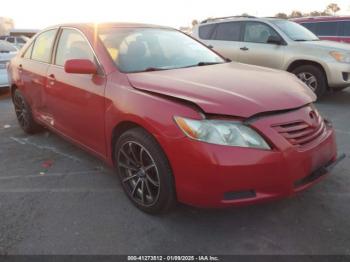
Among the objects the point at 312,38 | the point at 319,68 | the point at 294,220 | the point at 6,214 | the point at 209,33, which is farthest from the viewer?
the point at 209,33

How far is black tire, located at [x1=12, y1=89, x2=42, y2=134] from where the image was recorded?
5117 mm

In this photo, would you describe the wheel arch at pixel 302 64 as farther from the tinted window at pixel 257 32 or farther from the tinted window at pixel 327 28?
the tinted window at pixel 327 28

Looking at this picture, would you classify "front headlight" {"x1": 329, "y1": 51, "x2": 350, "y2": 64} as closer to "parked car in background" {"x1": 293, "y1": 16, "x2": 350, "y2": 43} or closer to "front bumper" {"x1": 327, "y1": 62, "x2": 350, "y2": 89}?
"front bumper" {"x1": 327, "y1": 62, "x2": 350, "y2": 89}

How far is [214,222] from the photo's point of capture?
3.00 m

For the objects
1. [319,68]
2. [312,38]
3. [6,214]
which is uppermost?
[312,38]

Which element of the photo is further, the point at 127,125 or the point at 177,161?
the point at 127,125

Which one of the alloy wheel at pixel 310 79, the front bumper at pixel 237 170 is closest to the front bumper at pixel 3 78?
the alloy wheel at pixel 310 79

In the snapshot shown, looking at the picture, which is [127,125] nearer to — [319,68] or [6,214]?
[6,214]

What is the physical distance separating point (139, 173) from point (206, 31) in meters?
6.72

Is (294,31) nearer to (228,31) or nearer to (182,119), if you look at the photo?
(228,31)

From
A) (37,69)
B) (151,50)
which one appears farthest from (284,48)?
Result: (37,69)

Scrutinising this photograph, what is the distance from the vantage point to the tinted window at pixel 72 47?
3695mm

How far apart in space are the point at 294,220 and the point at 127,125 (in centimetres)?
162

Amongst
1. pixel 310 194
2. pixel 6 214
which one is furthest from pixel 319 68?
pixel 6 214
